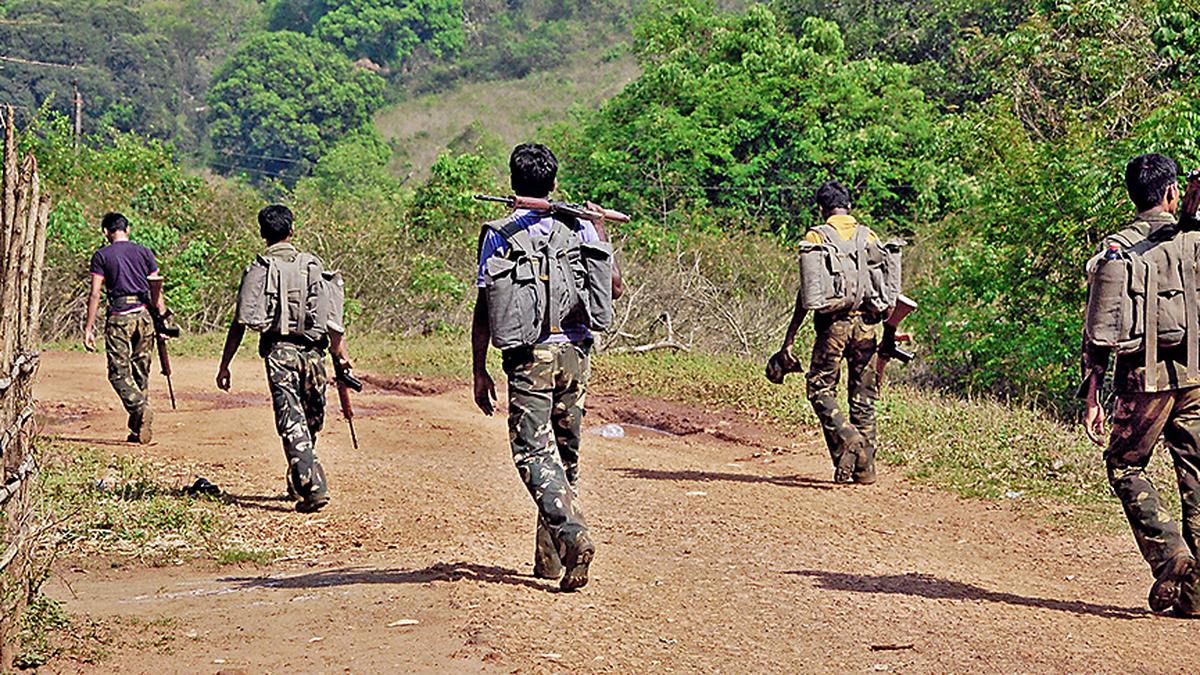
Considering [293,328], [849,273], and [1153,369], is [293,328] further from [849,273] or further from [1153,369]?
[1153,369]

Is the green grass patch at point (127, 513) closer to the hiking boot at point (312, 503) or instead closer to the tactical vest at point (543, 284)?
the hiking boot at point (312, 503)

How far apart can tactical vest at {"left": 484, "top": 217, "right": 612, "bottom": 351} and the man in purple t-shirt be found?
601cm

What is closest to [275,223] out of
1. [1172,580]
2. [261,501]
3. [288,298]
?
[288,298]

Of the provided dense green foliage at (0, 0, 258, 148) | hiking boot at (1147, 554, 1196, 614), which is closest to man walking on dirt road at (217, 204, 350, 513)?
hiking boot at (1147, 554, 1196, 614)

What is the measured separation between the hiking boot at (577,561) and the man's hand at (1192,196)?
9.62 feet

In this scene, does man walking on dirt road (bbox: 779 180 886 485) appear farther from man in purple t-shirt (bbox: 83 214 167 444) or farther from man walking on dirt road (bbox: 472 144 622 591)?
man in purple t-shirt (bbox: 83 214 167 444)

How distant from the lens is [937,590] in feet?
22.4

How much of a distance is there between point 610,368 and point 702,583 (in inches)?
433

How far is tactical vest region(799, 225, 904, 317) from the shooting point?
9.17 metres

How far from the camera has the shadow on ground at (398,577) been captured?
6441mm

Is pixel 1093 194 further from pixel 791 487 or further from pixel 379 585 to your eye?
pixel 379 585

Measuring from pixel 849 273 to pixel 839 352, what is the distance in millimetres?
579

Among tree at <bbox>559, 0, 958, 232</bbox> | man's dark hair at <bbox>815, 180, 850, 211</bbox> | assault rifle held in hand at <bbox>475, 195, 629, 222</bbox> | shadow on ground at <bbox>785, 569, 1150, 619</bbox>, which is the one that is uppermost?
tree at <bbox>559, 0, 958, 232</bbox>

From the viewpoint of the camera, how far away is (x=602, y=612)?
591cm
